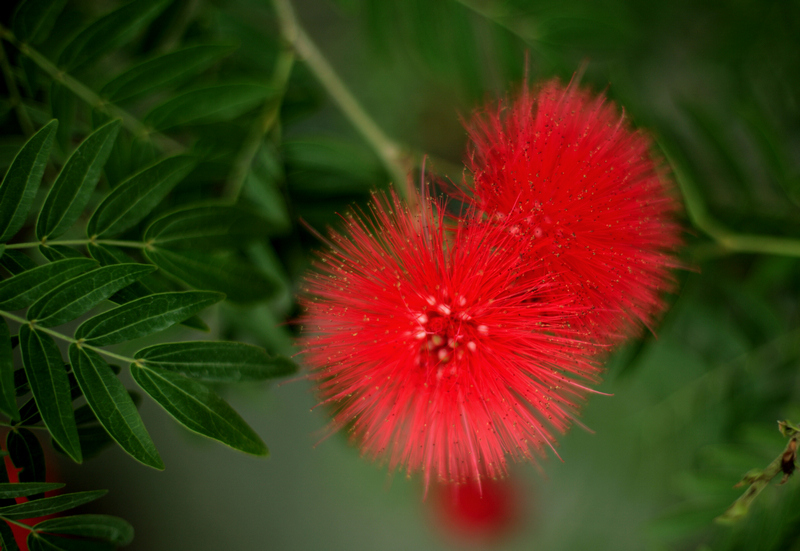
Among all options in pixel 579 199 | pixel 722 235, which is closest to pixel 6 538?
pixel 579 199

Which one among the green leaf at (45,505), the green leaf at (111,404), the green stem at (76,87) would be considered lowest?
the green leaf at (45,505)

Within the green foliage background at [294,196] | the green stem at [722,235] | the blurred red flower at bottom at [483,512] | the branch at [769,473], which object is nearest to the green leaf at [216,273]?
the green foliage background at [294,196]

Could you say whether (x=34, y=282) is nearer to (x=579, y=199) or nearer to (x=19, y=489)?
(x=19, y=489)

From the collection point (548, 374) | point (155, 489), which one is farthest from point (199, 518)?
point (548, 374)

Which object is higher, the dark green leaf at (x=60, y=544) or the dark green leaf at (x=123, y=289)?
the dark green leaf at (x=123, y=289)

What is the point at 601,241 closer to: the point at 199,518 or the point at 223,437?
the point at 223,437

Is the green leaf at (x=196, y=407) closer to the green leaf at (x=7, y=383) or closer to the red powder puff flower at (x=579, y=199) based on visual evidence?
the green leaf at (x=7, y=383)
